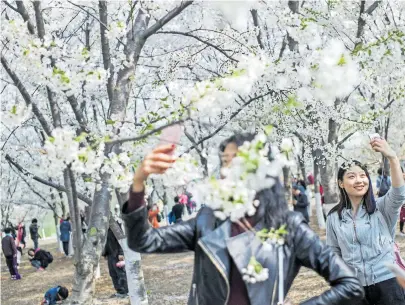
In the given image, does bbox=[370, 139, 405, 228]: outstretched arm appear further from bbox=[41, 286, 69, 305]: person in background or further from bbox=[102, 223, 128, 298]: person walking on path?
bbox=[102, 223, 128, 298]: person walking on path

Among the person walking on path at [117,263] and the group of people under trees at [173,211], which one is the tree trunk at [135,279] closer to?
the person walking on path at [117,263]

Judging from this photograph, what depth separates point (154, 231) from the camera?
2.64m

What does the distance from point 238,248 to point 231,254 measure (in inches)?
1.7

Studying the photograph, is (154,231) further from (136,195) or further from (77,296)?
(77,296)

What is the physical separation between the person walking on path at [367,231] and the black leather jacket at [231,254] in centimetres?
163

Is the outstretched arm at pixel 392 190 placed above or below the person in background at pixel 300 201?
below

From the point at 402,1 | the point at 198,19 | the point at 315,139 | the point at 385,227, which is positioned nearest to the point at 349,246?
the point at 385,227

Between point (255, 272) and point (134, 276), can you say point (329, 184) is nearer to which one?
point (134, 276)

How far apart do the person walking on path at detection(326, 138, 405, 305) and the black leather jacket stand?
1625 millimetres

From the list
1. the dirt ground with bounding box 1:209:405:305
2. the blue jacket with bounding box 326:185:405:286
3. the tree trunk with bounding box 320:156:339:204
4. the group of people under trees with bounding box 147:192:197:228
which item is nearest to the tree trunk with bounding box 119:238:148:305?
the dirt ground with bounding box 1:209:405:305

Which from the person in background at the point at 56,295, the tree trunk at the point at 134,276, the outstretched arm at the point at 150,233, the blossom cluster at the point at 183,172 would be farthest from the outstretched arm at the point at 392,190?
the person in background at the point at 56,295

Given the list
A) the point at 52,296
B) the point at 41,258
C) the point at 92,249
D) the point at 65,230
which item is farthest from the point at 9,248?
the point at 92,249

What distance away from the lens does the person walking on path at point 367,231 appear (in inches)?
161

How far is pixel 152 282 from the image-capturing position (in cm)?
1291
